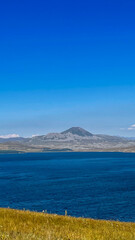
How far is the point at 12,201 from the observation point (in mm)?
95125

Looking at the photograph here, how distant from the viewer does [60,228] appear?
14.3 metres

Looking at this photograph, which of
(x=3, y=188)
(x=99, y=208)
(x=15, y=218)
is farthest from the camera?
(x=3, y=188)

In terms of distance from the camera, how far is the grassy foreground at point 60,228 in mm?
12367

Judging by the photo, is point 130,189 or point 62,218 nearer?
point 62,218

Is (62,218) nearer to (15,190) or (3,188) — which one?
(15,190)

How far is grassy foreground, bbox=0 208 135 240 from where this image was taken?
487 inches

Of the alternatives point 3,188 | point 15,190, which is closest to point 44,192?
point 15,190

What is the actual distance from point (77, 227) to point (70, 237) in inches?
133

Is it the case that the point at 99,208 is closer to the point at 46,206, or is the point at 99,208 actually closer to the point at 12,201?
the point at 46,206

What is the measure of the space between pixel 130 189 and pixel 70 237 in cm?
11393

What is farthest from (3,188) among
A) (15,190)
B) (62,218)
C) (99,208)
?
Result: (62,218)

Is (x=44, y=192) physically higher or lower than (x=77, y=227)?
lower

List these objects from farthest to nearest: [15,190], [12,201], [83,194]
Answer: [15,190] < [83,194] < [12,201]

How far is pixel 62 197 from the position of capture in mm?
100750
